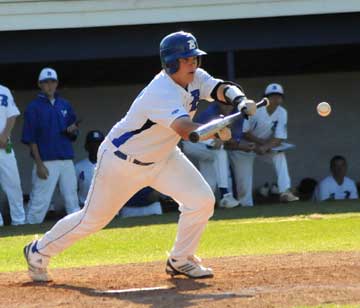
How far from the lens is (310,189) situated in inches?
605

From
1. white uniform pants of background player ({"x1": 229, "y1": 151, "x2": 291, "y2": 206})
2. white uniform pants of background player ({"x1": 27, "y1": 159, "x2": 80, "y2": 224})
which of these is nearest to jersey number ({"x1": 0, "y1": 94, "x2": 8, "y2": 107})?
white uniform pants of background player ({"x1": 27, "y1": 159, "x2": 80, "y2": 224})

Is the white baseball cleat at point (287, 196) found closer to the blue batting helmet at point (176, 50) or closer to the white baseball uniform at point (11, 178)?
the white baseball uniform at point (11, 178)

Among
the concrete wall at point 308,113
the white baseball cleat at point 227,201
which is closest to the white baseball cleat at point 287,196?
the white baseball cleat at point 227,201

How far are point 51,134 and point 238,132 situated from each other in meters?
2.44

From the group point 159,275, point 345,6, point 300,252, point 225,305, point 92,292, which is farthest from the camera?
point 345,6

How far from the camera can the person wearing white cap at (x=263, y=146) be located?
519 inches

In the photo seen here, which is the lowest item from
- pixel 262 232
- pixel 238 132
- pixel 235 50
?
pixel 262 232

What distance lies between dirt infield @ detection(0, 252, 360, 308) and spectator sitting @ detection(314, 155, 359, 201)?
18.7 feet

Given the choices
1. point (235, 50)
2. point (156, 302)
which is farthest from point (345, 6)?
point (156, 302)

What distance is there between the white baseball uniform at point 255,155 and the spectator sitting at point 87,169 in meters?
1.80

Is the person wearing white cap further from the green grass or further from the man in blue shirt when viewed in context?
the man in blue shirt

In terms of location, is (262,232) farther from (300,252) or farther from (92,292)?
(92,292)

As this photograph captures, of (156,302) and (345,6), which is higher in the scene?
(345,6)

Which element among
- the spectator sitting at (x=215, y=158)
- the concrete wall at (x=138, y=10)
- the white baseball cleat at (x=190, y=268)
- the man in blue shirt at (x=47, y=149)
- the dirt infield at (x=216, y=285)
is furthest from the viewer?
the concrete wall at (x=138, y=10)
